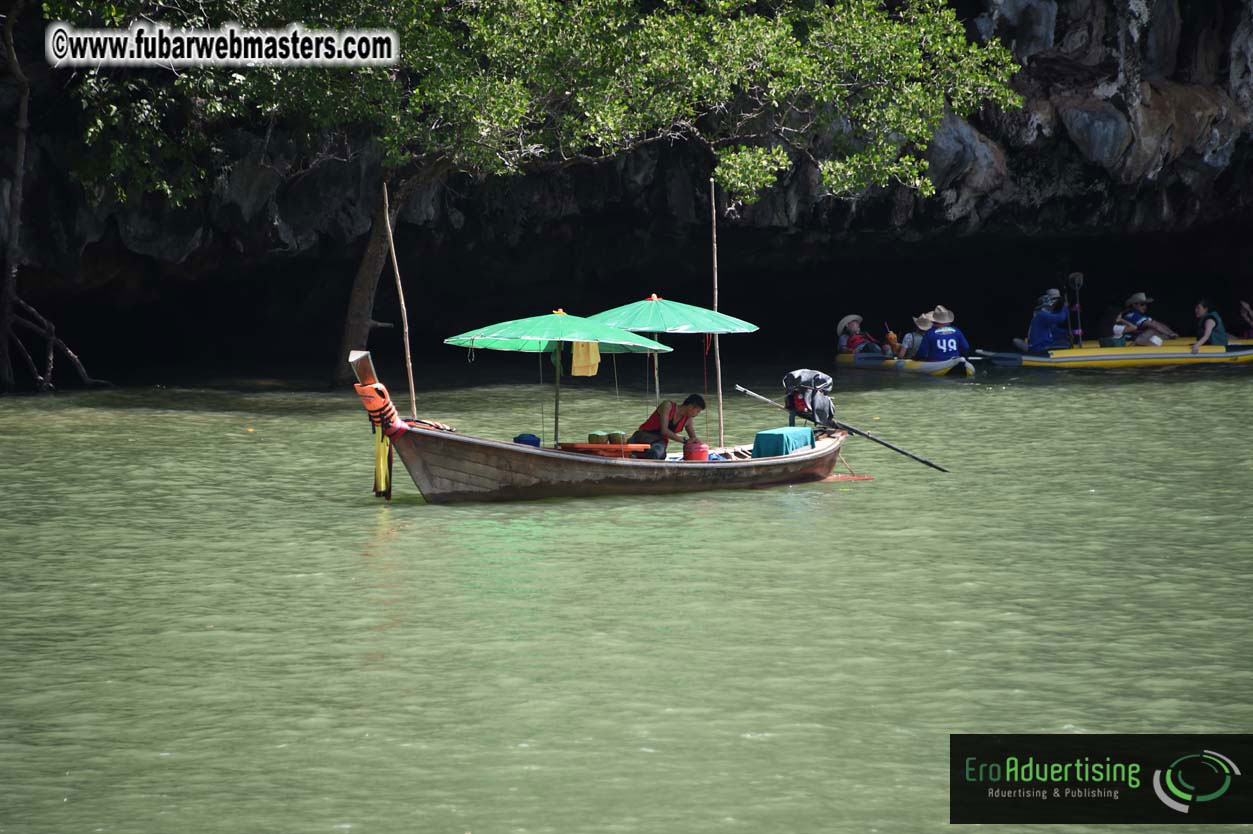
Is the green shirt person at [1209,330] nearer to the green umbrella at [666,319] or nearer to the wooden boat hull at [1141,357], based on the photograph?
the wooden boat hull at [1141,357]

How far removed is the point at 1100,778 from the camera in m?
7.41

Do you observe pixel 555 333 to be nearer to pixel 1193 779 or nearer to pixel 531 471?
pixel 531 471

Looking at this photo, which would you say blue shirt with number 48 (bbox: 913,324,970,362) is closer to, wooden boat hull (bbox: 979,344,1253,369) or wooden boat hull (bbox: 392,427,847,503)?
wooden boat hull (bbox: 979,344,1253,369)

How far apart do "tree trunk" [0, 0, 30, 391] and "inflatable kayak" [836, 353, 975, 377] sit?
14.1 metres

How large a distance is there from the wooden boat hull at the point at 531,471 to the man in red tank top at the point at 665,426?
0.45 m

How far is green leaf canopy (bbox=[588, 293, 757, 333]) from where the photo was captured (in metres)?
15.2

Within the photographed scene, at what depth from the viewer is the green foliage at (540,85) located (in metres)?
21.5

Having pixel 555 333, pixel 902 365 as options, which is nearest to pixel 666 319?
pixel 555 333

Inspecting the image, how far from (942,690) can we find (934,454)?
30.0 feet

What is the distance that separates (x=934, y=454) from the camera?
57.4ft

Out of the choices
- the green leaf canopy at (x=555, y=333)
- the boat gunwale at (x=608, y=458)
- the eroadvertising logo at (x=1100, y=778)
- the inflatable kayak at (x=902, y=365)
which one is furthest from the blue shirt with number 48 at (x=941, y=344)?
the eroadvertising logo at (x=1100, y=778)

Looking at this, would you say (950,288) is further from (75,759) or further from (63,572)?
(75,759)

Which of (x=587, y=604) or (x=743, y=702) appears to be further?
(x=587, y=604)

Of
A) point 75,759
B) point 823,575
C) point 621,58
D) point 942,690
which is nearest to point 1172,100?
point 621,58
